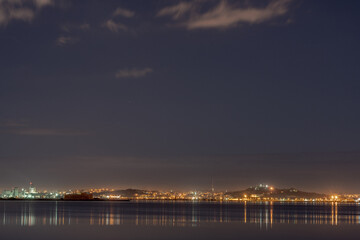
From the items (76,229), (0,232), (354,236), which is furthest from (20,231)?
(354,236)

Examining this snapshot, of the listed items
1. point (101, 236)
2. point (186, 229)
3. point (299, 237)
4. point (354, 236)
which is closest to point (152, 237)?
point (101, 236)

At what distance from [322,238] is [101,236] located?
16.1 metres

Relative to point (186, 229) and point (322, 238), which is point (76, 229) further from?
point (322, 238)

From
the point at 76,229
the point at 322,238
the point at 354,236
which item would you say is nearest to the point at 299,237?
the point at 322,238

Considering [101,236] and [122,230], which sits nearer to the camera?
[101,236]

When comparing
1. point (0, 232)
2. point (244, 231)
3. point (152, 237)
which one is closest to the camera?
point (152, 237)

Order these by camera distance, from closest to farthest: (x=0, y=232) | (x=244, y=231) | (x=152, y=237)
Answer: (x=152, y=237)
(x=0, y=232)
(x=244, y=231)

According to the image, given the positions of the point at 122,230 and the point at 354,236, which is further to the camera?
the point at 122,230

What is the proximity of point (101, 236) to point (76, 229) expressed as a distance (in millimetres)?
6538

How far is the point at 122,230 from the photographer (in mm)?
40125

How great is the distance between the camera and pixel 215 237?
35.0 meters

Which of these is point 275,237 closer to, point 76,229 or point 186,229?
point 186,229

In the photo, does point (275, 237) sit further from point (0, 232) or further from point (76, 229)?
point (0, 232)

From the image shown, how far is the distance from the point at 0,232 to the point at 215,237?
16.7 m
